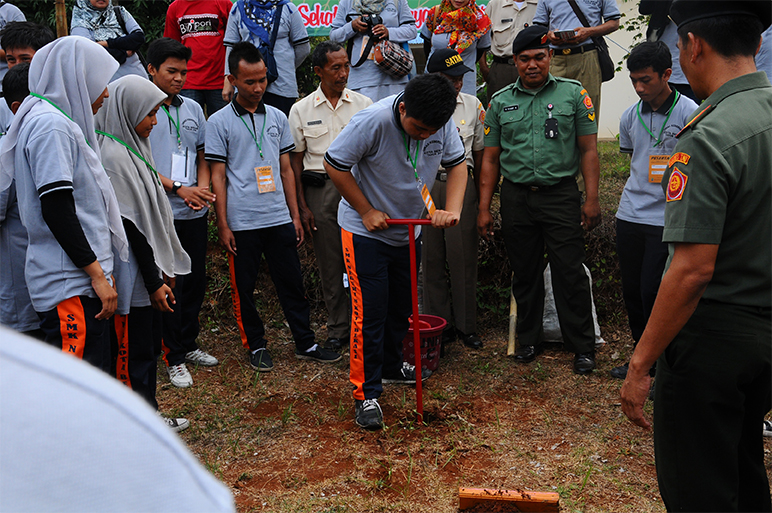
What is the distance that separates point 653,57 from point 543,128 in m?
0.84

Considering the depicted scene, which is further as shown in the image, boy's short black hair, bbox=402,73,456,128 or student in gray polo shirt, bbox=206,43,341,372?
student in gray polo shirt, bbox=206,43,341,372

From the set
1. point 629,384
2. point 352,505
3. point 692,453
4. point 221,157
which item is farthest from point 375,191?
point 692,453

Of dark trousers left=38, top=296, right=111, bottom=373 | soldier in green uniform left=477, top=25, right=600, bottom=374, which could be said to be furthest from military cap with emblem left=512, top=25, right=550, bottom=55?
dark trousers left=38, top=296, right=111, bottom=373

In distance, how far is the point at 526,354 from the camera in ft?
15.9

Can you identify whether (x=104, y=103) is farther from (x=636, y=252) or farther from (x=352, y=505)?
(x=636, y=252)

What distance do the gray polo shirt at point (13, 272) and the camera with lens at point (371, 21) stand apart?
3.39 m

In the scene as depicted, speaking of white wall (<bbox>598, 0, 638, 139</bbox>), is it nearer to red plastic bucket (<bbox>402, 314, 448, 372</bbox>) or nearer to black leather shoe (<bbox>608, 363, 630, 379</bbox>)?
black leather shoe (<bbox>608, 363, 630, 379</bbox>)

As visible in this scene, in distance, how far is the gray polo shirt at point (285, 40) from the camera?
17.6 feet

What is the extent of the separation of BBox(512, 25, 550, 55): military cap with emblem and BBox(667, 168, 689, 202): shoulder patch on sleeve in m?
2.64

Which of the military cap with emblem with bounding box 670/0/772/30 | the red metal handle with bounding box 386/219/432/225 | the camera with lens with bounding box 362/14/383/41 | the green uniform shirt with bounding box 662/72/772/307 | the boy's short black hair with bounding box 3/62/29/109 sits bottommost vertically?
the red metal handle with bounding box 386/219/432/225

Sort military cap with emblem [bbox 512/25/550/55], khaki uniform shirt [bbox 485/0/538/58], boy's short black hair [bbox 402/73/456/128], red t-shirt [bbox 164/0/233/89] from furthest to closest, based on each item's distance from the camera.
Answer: khaki uniform shirt [bbox 485/0/538/58] < red t-shirt [bbox 164/0/233/89] < military cap with emblem [bbox 512/25/550/55] < boy's short black hair [bbox 402/73/456/128]

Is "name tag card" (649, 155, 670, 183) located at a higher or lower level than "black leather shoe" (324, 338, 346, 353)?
higher

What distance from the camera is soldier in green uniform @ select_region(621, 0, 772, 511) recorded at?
1.89 metres

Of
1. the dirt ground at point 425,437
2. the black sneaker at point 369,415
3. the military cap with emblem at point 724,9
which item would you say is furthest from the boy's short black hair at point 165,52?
the military cap with emblem at point 724,9
